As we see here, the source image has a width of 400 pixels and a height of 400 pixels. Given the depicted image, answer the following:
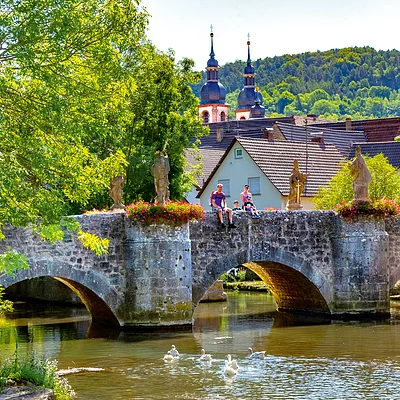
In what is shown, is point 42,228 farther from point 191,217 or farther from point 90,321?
point 90,321

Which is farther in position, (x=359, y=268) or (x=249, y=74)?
(x=249, y=74)

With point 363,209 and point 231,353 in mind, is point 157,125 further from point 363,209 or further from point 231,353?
point 231,353

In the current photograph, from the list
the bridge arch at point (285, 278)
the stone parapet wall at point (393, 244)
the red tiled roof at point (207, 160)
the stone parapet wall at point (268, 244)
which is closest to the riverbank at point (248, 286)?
the bridge arch at point (285, 278)

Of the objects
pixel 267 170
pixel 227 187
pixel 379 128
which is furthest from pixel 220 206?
pixel 379 128

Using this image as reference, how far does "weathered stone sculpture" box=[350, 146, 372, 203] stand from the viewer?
91.8ft

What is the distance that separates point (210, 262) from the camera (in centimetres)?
2688

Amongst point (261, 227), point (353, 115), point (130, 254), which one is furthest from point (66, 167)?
point (353, 115)

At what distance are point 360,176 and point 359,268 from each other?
2.55 meters

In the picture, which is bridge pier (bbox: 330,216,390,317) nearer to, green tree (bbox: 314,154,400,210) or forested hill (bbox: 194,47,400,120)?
green tree (bbox: 314,154,400,210)

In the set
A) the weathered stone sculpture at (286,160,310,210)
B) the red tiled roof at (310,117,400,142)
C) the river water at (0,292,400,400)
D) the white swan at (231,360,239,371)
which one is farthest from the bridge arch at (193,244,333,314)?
the red tiled roof at (310,117,400,142)

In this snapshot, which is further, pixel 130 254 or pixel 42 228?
pixel 130 254

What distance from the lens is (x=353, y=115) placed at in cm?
15400

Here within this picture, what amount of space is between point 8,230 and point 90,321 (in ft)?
21.4

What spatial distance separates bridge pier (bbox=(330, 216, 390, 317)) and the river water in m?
0.88
